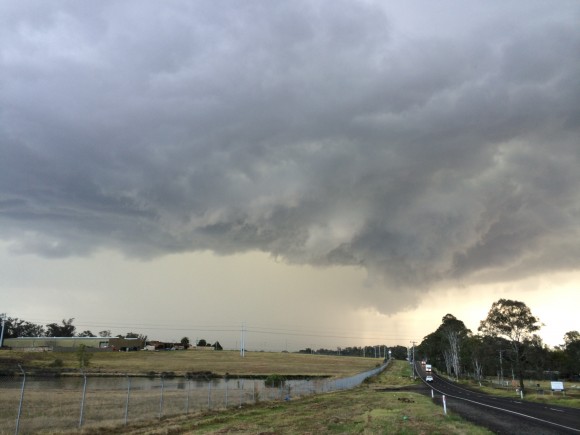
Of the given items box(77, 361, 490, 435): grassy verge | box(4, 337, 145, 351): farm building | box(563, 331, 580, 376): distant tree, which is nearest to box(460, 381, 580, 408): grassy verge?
box(77, 361, 490, 435): grassy verge

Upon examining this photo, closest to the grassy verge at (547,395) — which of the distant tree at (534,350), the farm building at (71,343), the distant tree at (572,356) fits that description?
the distant tree at (534,350)

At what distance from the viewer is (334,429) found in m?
22.8

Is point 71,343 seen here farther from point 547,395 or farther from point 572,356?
point 572,356

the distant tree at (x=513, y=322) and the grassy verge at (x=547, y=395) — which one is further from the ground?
the distant tree at (x=513, y=322)

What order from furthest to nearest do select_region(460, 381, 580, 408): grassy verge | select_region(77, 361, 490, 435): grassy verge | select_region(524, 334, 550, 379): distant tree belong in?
select_region(524, 334, 550, 379): distant tree < select_region(460, 381, 580, 408): grassy verge < select_region(77, 361, 490, 435): grassy verge

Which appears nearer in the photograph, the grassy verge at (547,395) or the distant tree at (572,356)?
the grassy verge at (547,395)

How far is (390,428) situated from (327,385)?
122ft

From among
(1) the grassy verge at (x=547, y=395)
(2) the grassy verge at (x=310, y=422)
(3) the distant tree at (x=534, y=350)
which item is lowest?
(1) the grassy verge at (x=547, y=395)

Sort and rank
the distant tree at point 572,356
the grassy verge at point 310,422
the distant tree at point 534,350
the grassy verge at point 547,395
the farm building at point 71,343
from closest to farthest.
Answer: the grassy verge at point 310,422 < the grassy verge at point 547,395 < the distant tree at point 534,350 < the distant tree at point 572,356 < the farm building at point 71,343

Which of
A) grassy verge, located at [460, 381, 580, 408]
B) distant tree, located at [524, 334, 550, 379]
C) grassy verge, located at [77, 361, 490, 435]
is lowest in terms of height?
grassy verge, located at [460, 381, 580, 408]

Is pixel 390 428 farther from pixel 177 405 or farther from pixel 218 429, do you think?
pixel 177 405

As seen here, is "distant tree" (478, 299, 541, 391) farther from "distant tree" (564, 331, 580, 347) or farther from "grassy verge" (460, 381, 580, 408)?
"distant tree" (564, 331, 580, 347)

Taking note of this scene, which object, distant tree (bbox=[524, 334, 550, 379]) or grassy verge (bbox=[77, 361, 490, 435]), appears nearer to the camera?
grassy verge (bbox=[77, 361, 490, 435])

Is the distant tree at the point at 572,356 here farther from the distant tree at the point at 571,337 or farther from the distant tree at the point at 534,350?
the distant tree at the point at 534,350
